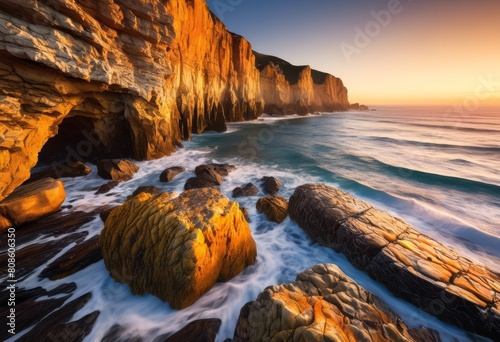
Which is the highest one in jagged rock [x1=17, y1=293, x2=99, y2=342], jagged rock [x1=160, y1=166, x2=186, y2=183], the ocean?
jagged rock [x1=160, y1=166, x2=186, y2=183]

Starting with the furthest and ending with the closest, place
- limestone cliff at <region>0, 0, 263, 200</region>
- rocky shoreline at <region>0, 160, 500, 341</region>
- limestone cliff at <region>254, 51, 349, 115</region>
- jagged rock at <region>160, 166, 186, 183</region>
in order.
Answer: limestone cliff at <region>254, 51, 349, 115</region>, jagged rock at <region>160, 166, 186, 183</region>, limestone cliff at <region>0, 0, 263, 200</region>, rocky shoreline at <region>0, 160, 500, 341</region>

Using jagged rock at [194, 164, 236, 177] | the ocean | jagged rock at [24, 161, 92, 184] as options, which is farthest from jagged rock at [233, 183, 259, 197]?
jagged rock at [24, 161, 92, 184]

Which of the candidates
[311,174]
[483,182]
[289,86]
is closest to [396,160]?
[483,182]

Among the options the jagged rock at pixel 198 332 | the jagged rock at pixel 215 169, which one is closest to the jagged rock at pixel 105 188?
the jagged rock at pixel 215 169

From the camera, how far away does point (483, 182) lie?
10680mm

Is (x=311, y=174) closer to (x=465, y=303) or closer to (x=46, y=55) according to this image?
(x=465, y=303)

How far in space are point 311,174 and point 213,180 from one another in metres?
6.47

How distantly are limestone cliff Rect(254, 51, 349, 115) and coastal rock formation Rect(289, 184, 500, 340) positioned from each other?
51728 millimetres

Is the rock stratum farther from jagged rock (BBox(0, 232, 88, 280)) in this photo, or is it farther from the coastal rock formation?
the coastal rock formation

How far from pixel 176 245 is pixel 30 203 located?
6034 millimetres

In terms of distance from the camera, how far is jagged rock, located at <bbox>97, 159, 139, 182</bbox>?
982 centimetres

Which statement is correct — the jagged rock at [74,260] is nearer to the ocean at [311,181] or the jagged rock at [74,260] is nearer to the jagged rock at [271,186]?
the ocean at [311,181]

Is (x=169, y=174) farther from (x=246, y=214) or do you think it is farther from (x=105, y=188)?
(x=246, y=214)

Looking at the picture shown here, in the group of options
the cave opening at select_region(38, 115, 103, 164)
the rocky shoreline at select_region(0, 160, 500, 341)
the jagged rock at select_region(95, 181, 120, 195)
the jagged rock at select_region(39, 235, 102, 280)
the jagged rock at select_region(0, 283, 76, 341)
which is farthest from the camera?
the cave opening at select_region(38, 115, 103, 164)
